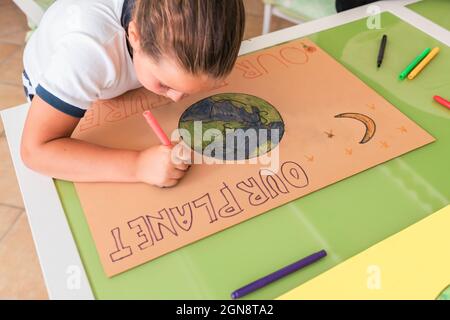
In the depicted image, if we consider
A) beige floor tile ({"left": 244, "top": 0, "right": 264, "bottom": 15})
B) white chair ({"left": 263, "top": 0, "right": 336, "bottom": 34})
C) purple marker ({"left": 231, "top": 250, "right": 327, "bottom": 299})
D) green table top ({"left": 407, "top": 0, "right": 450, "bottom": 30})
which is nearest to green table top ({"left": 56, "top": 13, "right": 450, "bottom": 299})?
purple marker ({"left": 231, "top": 250, "right": 327, "bottom": 299})

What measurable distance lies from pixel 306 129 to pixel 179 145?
19cm

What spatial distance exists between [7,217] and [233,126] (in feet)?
2.88

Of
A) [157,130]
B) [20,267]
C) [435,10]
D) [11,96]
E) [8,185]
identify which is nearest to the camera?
[157,130]

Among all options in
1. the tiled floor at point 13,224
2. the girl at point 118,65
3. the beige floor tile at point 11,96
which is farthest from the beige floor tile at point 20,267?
the girl at point 118,65

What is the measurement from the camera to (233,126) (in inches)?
23.4

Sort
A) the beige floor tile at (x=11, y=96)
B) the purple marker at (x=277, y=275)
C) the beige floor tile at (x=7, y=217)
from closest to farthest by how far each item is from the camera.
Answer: the purple marker at (x=277, y=275) < the beige floor tile at (x=7, y=217) < the beige floor tile at (x=11, y=96)

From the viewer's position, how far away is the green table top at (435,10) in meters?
0.81

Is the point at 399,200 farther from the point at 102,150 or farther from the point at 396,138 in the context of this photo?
the point at 102,150

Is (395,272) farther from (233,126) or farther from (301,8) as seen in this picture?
(301,8)

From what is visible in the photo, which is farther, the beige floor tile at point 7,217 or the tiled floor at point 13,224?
the beige floor tile at point 7,217

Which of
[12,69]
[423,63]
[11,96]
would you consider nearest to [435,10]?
[423,63]

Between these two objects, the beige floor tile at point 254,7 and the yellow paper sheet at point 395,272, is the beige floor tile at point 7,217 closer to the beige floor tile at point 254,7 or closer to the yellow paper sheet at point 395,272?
the yellow paper sheet at point 395,272

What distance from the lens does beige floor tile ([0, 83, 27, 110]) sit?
1.44 meters

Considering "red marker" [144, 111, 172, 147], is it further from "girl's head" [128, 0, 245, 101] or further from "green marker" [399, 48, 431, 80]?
"green marker" [399, 48, 431, 80]
